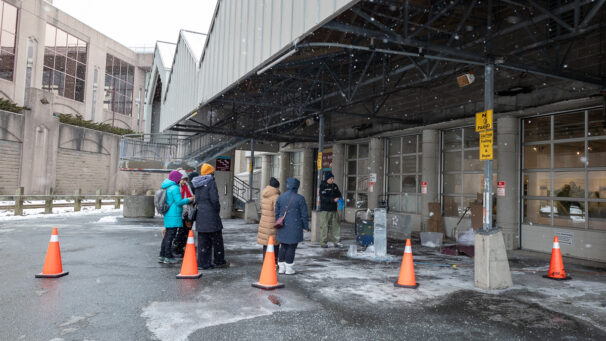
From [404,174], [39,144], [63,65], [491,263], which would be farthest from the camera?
[63,65]

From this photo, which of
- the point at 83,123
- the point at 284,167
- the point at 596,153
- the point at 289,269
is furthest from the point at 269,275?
the point at 83,123

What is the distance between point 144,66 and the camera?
51406 millimetres

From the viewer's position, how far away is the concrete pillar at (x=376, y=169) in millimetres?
18156

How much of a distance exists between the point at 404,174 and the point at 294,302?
12.4m

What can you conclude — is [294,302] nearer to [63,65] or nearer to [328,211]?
[328,211]

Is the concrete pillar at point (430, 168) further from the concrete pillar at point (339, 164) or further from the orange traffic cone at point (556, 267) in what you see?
the orange traffic cone at point (556, 267)

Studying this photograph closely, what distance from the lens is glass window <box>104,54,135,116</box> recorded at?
46.9 m

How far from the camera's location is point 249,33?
33.3 ft

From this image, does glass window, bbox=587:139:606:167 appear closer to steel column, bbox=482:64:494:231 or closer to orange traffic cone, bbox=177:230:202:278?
steel column, bbox=482:64:494:231

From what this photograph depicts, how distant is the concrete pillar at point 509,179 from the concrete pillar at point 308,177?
12007 mm

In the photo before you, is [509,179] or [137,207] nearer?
[509,179]

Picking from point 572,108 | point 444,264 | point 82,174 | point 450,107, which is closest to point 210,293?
point 444,264

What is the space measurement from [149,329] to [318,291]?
2796 millimetres

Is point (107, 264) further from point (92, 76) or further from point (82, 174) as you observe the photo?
point (92, 76)
